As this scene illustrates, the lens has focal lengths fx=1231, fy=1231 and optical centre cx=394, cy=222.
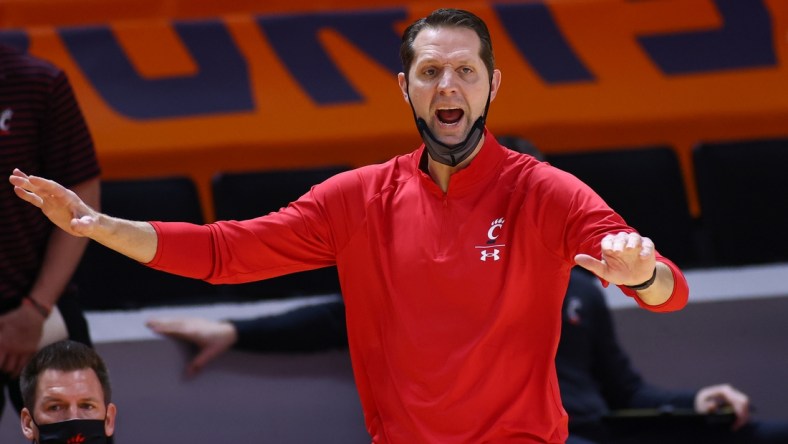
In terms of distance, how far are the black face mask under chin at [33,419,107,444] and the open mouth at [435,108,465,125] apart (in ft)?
3.71

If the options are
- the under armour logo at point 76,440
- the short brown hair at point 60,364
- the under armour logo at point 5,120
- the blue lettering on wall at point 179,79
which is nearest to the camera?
the under armour logo at point 76,440

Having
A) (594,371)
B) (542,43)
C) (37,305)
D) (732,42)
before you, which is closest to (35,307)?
(37,305)

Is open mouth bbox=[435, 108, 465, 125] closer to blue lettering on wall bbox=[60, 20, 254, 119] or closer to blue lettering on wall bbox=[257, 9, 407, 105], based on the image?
blue lettering on wall bbox=[257, 9, 407, 105]

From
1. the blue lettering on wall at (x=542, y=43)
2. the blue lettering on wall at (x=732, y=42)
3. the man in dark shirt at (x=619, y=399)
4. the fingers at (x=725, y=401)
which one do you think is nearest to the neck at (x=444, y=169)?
the man in dark shirt at (x=619, y=399)

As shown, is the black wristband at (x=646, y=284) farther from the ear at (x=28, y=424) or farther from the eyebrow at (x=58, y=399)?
the ear at (x=28, y=424)

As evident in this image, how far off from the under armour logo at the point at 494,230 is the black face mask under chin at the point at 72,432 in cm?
110

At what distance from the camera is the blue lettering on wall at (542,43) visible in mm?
5285

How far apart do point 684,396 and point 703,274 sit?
447mm

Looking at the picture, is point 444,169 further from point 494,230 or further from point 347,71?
point 347,71

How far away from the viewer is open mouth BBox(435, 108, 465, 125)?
253 cm

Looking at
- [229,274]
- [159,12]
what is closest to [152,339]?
[229,274]

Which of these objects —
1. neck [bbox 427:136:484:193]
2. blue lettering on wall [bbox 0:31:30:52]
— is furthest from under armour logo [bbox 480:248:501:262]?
blue lettering on wall [bbox 0:31:30:52]

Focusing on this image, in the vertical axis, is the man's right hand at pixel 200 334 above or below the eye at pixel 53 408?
above

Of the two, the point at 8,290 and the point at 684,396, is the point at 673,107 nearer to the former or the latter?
the point at 684,396
